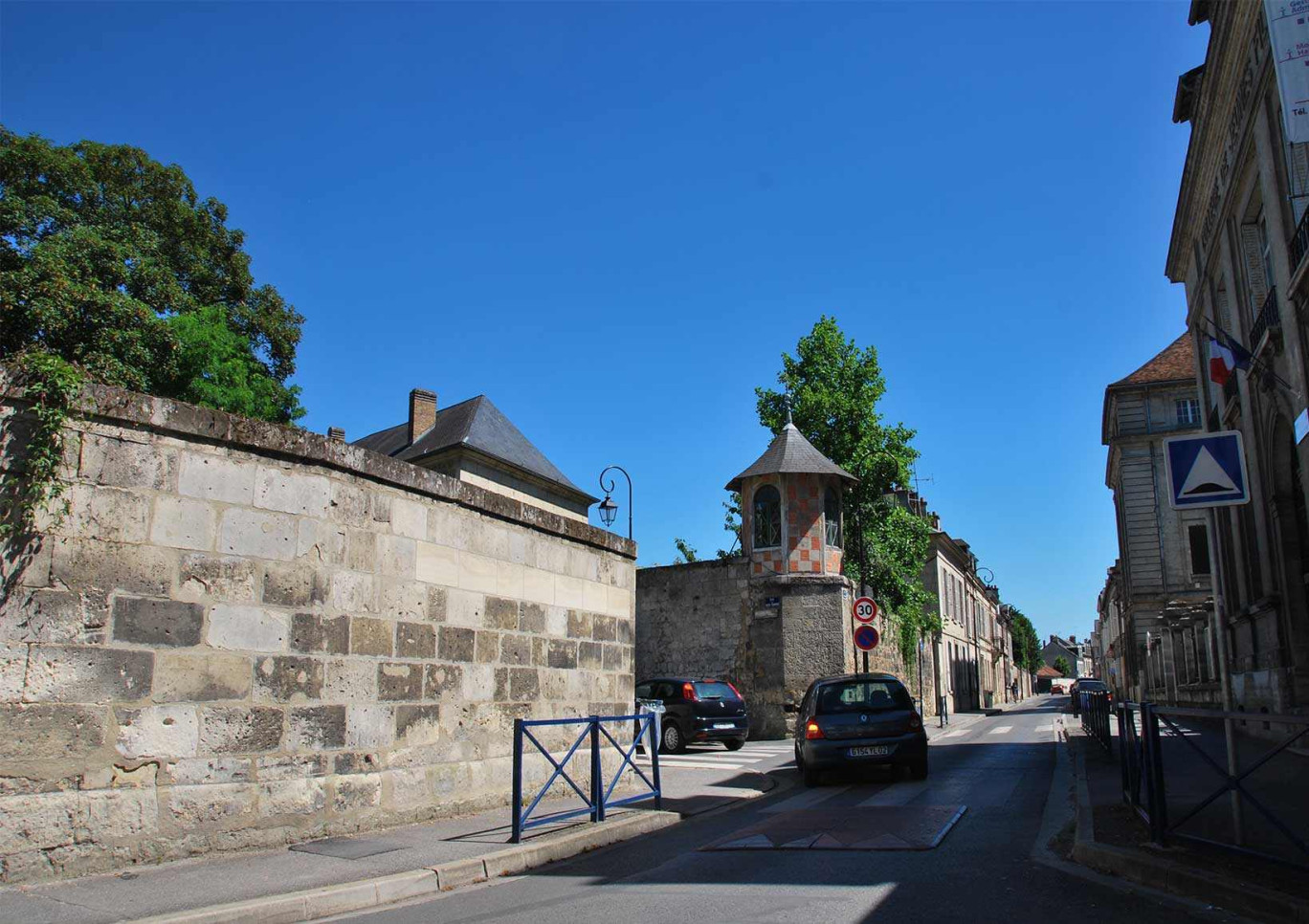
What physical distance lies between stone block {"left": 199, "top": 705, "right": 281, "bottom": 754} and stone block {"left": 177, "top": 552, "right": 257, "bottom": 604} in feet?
2.52

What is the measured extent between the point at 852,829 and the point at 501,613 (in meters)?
3.85

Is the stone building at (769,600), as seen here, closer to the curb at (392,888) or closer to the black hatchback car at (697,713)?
the black hatchback car at (697,713)

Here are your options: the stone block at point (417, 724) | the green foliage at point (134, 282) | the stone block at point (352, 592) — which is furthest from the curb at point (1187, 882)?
the green foliage at point (134, 282)

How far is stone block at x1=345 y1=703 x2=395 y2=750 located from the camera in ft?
24.2

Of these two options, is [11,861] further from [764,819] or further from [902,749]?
[902,749]

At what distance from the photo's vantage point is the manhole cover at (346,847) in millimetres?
6539

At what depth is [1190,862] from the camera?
579 cm

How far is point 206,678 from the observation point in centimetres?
643

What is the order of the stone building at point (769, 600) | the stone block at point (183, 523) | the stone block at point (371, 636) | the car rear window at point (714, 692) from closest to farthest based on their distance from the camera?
1. the stone block at point (183, 523)
2. the stone block at point (371, 636)
3. the car rear window at point (714, 692)
4. the stone building at point (769, 600)

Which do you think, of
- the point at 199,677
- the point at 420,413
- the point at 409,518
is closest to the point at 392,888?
the point at 199,677

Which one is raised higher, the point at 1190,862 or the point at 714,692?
the point at 714,692

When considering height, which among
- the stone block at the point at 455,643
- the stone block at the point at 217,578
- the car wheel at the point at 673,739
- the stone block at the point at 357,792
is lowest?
the car wheel at the point at 673,739

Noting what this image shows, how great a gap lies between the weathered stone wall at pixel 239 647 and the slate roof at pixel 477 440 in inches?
1078

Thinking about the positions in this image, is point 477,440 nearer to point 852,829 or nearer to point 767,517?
point 767,517
